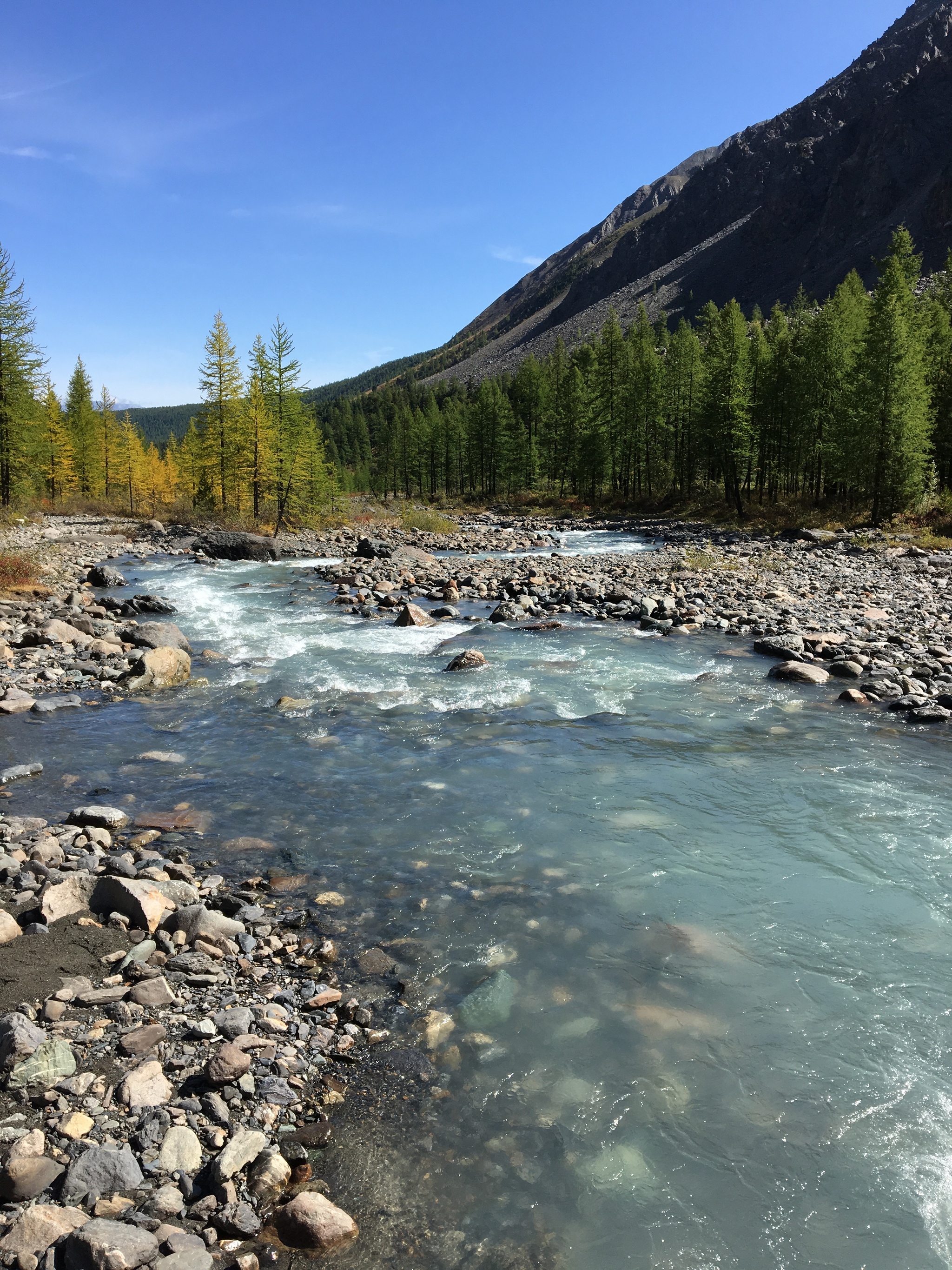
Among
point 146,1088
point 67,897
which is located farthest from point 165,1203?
point 67,897

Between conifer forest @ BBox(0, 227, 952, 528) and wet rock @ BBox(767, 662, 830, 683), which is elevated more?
conifer forest @ BBox(0, 227, 952, 528)

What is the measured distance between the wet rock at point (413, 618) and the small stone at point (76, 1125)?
1498 cm

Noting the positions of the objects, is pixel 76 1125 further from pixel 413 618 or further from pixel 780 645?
pixel 413 618

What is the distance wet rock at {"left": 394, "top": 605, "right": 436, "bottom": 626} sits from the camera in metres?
18.3

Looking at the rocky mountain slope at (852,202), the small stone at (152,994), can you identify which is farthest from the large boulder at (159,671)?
the rocky mountain slope at (852,202)

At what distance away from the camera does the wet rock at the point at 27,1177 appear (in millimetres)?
3045

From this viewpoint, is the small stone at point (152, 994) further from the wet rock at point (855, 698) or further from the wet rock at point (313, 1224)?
the wet rock at point (855, 698)

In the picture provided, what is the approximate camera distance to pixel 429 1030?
4.58 meters

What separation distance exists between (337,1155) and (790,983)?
132 inches

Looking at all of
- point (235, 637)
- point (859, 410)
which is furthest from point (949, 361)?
point (235, 637)

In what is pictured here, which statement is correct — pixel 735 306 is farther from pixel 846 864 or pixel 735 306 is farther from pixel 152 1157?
pixel 152 1157

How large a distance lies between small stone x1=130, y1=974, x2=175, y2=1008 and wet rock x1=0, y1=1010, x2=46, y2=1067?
0.60 m

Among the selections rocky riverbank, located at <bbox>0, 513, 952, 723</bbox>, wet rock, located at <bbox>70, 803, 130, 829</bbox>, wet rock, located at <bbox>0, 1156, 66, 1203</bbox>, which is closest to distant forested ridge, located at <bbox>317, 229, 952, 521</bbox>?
rocky riverbank, located at <bbox>0, 513, 952, 723</bbox>

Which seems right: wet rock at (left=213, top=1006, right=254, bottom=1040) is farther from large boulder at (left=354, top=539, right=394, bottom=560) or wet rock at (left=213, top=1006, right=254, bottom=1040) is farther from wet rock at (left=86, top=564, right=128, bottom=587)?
large boulder at (left=354, top=539, right=394, bottom=560)
